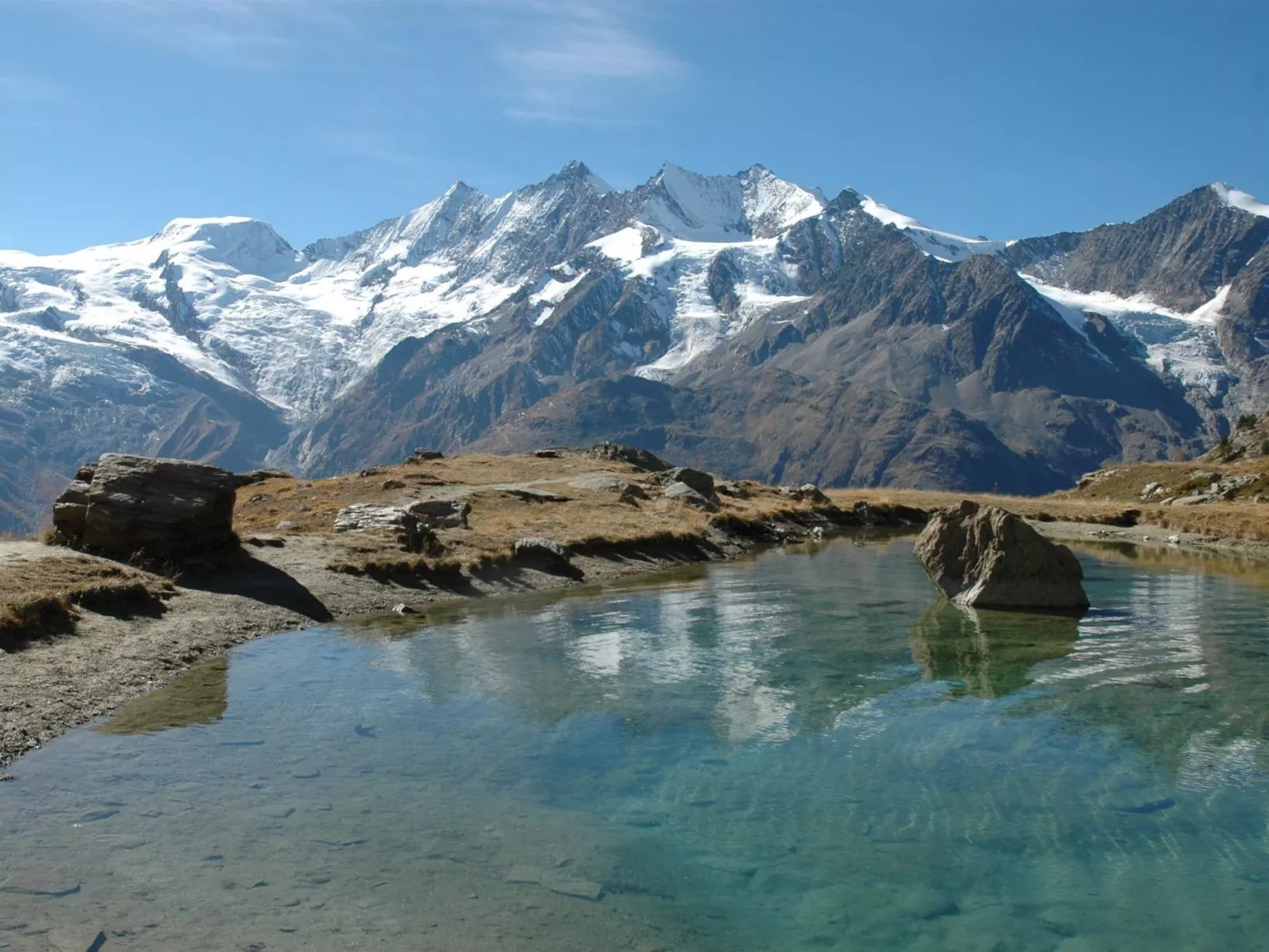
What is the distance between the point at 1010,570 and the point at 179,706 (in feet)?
95.6

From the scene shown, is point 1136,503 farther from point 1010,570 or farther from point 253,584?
point 253,584

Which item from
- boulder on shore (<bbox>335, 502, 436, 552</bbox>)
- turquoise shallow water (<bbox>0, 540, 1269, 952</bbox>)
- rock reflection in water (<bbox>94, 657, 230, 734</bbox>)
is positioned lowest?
turquoise shallow water (<bbox>0, 540, 1269, 952</bbox>)

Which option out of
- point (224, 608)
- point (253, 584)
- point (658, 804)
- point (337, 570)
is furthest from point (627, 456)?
point (658, 804)

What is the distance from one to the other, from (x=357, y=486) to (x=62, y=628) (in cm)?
4280

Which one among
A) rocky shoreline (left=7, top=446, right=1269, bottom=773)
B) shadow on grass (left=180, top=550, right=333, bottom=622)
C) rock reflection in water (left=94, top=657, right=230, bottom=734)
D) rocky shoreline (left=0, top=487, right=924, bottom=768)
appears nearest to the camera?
rock reflection in water (left=94, top=657, right=230, bottom=734)

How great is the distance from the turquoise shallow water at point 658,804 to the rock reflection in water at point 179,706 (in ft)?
0.36

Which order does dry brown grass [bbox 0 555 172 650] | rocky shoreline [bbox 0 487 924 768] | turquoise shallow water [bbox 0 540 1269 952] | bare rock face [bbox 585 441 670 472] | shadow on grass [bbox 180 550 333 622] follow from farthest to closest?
bare rock face [bbox 585 441 670 472] → shadow on grass [bbox 180 550 333 622] → dry brown grass [bbox 0 555 172 650] → rocky shoreline [bbox 0 487 924 768] → turquoise shallow water [bbox 0 540 1269 952]

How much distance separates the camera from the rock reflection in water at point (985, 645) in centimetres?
2767

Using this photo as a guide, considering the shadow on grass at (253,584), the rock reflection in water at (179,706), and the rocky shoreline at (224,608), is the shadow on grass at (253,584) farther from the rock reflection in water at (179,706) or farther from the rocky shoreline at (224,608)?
the rock reflection in water at (179,706)

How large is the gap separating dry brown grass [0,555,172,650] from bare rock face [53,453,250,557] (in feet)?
8.72

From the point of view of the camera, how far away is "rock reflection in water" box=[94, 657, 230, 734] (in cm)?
2188

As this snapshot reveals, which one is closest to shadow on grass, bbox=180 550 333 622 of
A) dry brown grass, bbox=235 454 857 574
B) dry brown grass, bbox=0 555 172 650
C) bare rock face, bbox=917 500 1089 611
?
dry brown grass, bbox=0 555 172 650

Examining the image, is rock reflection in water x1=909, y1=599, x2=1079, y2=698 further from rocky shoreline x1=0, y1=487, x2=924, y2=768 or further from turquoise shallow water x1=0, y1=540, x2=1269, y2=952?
rocky shoreline x1=0, y1=487, x2=924, y2=768

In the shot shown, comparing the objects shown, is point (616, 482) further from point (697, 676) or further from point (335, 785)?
point (335, 785)
